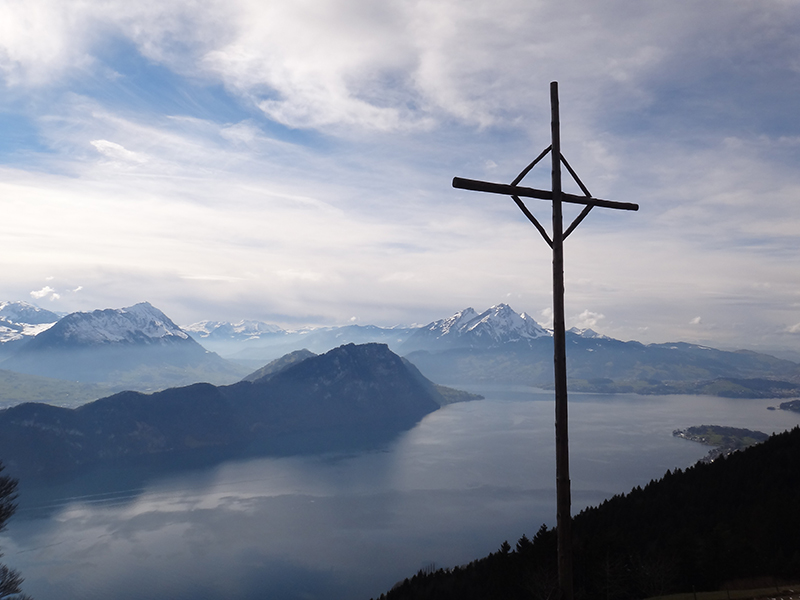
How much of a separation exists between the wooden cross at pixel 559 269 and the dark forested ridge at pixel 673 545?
18.2m

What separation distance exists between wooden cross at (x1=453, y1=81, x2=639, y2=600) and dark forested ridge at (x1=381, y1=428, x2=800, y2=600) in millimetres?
18231

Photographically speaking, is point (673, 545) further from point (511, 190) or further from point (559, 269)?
point (511, 190)

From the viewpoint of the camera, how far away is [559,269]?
10891mm

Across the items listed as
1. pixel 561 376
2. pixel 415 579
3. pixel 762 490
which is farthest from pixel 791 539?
pixel 561 376

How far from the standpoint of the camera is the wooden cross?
10357 mm

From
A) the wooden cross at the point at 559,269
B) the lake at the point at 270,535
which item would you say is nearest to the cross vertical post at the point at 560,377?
the wooden cross at the point at 559,269

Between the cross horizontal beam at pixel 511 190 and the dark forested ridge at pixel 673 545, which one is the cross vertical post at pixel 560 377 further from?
the dark forested ridge at pixel 673 545

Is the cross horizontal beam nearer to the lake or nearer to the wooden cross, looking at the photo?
the wooden cross

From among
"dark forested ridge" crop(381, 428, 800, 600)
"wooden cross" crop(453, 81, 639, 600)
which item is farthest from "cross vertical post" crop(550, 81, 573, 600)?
"dark forested ridge" crop(381, 428, 800, 600)

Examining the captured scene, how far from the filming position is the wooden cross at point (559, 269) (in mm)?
10357

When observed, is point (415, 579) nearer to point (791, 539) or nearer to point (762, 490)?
point (791, 539)

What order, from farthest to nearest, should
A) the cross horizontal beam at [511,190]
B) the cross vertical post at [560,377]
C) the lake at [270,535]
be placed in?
1. the lake at [270,535]
2. the cross horizontal beam at [511,190]
3. the cross vertical post at [560,377]

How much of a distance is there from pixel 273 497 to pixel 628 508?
13544cm

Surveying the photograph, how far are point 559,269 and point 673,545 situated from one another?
64310 mm
